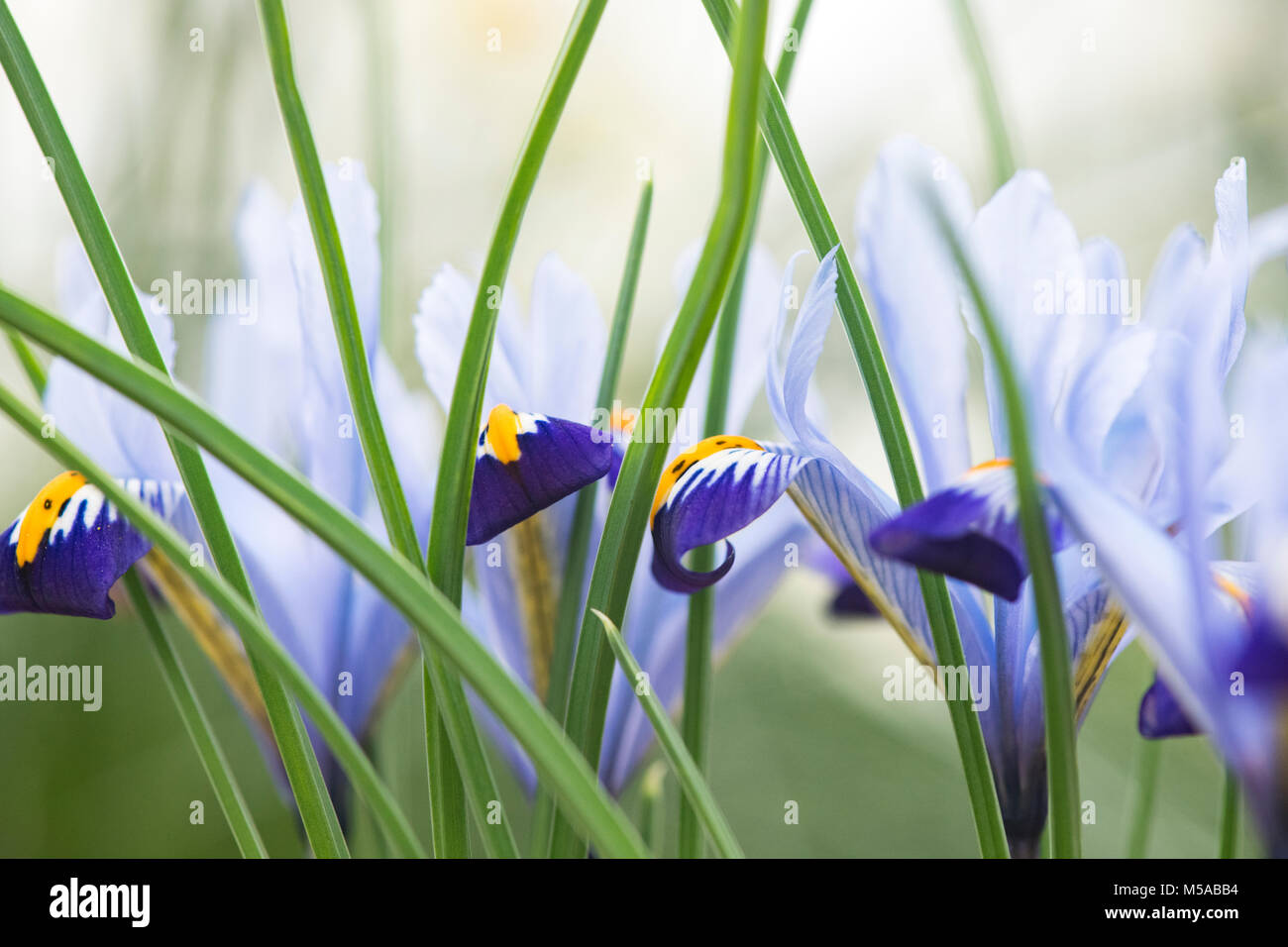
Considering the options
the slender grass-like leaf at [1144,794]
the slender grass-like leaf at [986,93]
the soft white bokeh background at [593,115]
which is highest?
the soft white bokeh background at [593,115]

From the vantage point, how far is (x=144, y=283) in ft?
1.51

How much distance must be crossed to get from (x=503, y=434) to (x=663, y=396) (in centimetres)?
5

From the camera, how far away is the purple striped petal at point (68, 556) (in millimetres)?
202

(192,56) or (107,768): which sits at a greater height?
(192,56)

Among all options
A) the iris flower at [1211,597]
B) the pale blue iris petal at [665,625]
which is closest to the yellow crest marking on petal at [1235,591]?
the iris flower at [1211,597]

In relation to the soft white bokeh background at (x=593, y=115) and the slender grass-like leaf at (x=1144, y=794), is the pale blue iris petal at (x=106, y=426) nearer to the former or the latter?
the soft white bokeh background at (x=593, y=115)

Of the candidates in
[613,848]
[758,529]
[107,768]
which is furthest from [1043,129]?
[107,768]

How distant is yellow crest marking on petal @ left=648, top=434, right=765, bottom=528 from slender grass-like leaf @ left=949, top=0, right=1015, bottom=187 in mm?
130

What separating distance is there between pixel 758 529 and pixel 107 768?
0.36 metres

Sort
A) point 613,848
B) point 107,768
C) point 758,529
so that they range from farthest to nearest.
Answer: point 107,768 → point 758,529 → point 613,848

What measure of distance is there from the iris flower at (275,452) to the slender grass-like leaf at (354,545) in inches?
2.9

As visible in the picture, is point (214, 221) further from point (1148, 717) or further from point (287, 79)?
point (1148, 717)

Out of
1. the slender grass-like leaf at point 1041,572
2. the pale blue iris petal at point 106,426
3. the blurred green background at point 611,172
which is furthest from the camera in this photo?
the blurred green background at point 611,172

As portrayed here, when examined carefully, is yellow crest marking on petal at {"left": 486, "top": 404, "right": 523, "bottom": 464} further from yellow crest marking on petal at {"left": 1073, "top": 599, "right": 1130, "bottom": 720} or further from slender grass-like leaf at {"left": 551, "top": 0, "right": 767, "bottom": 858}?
yellow crest marking on petal at {"left": 1073, "top": 599, "right": 1130, "bottom": 720}
